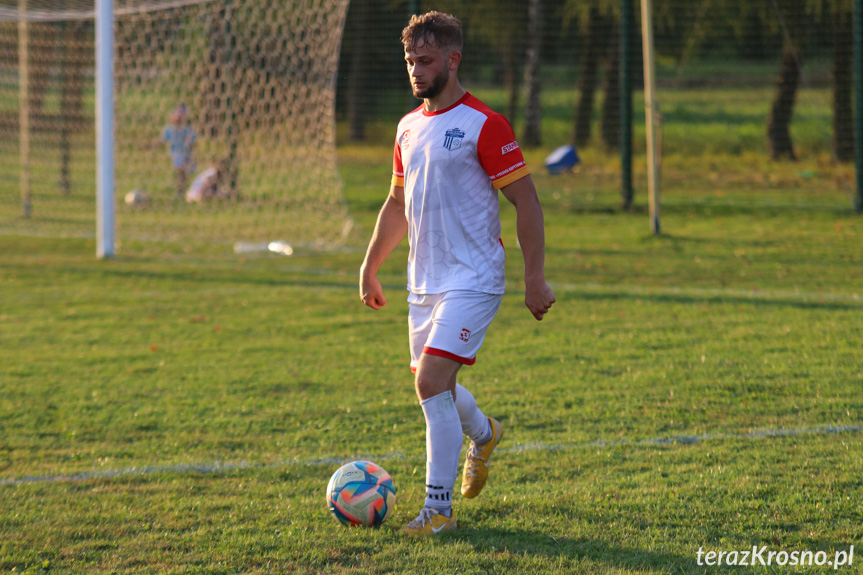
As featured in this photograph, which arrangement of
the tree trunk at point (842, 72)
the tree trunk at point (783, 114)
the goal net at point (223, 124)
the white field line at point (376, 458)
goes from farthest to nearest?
the tree trunk at point (783, 114), the tree trunk at point (842, 72), the goal net at point (223, 124), the white field line at point (376, 458)

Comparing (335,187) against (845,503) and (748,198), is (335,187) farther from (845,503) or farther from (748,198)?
(845,503)

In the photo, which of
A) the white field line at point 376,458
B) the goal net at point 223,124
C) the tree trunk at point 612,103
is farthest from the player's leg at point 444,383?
the tree trunk at point 612,103

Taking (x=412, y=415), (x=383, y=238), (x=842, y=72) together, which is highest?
(x=842, y=72)

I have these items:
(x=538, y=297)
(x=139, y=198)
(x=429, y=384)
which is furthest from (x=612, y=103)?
(x=429, y=384)

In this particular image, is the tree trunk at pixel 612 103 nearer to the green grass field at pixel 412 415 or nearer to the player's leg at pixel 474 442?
the green grass field at pixel 412 415

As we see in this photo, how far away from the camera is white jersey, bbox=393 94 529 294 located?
136 inches

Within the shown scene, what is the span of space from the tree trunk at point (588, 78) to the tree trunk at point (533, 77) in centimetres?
98

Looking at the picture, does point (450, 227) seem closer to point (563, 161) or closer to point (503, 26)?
point (563, 161)

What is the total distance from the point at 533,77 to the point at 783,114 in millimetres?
5509

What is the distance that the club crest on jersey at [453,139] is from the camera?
346 cm

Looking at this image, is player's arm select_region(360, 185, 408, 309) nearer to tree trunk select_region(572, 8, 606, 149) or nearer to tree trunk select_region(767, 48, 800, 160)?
tree trunk select_region(572, 8, 606, 149)

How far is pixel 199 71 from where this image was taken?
12391 millimetres

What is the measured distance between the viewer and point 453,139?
11.4 ft

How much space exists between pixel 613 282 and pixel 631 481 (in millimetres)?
5164
